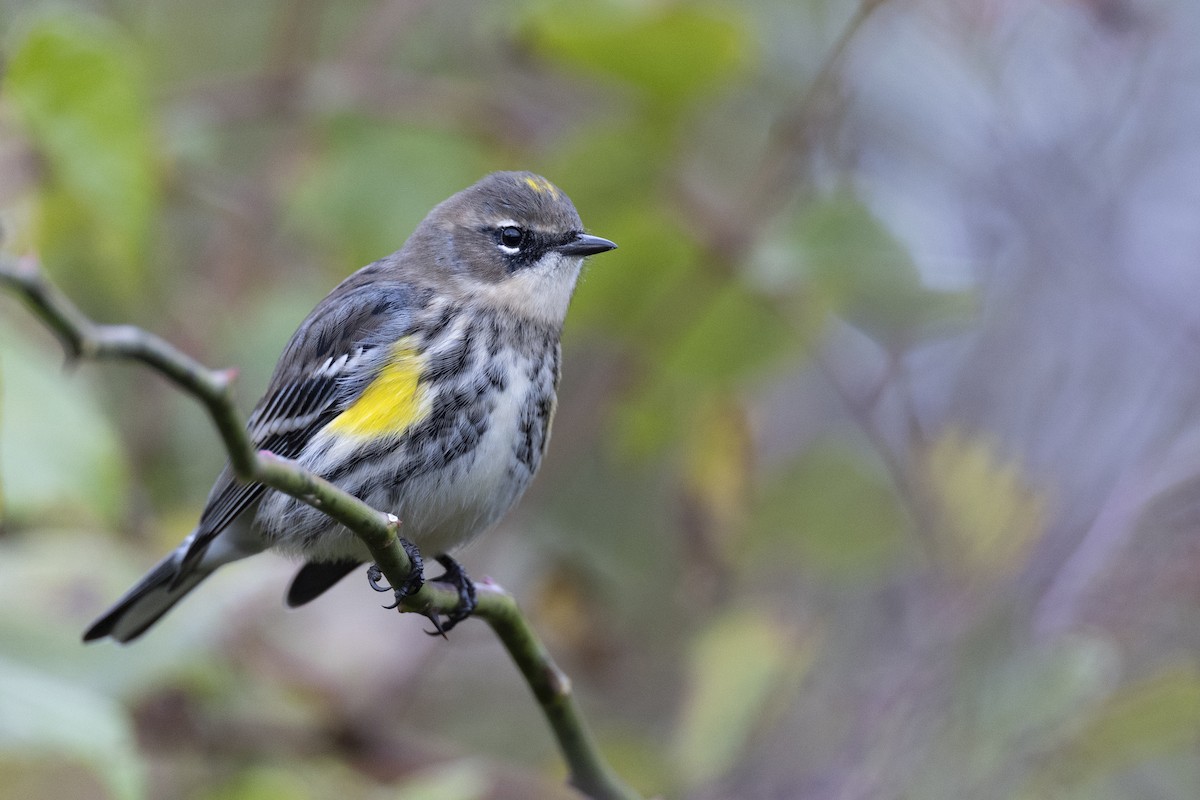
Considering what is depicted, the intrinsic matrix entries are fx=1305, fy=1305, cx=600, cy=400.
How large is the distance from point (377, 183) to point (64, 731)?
5.93 feet

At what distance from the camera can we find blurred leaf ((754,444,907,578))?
357cm

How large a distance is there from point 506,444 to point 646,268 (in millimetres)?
813

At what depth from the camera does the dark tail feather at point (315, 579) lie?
3.09m

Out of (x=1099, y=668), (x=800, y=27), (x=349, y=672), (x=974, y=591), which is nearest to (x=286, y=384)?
(x=349, y=672)

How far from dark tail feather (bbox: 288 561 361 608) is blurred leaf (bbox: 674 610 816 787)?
866 millimetres

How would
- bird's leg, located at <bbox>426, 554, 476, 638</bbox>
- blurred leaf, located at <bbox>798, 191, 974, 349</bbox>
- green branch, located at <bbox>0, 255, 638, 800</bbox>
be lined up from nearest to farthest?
Result: green branch, located at <bbox>0, 255, 638, 800</bbox>
bird's leg, located at <bbox>426, 554, 476, 638</bbox>
blurred leaf, located at <bbox>798, 191, 974, 349</bbox>

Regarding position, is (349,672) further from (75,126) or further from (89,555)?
(75,126)

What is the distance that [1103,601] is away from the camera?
2990 millimetres

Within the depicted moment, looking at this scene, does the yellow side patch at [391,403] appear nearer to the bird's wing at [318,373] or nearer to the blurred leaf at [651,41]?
the bird's wing at [318,373]

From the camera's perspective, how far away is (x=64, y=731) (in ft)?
7.02

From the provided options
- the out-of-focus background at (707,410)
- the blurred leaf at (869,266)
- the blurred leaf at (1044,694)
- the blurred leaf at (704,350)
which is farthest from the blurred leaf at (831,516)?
the blurred leaf at (1044,694)

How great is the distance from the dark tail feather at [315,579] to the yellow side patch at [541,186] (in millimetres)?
996

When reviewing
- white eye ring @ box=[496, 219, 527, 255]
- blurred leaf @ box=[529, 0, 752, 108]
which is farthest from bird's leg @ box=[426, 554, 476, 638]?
blurred leaf @ box=[529, 0, 752, 108]

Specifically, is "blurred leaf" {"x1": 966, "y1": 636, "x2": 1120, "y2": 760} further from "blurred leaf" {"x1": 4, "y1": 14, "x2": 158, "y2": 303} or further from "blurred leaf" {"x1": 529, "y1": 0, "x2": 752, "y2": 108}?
"blurred leaf" {"x1": 4, "y1": 14, "x2": 158, "y2": 303}
